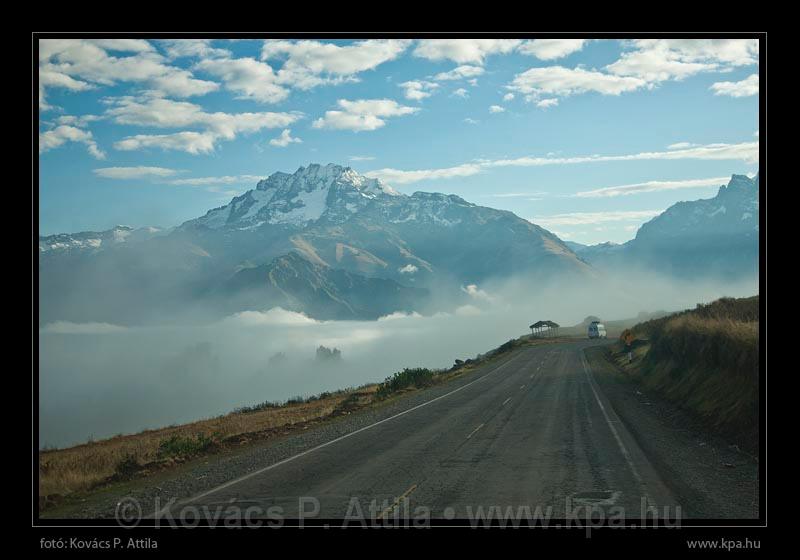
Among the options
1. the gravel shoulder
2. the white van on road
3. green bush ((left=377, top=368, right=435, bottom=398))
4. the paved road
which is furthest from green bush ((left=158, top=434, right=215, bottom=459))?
the white van on road

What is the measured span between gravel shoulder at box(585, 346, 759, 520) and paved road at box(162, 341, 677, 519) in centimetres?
39

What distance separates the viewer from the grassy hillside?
17.0 m

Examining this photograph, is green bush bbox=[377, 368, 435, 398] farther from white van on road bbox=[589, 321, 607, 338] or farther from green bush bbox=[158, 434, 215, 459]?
white van on road bbox=[589, 321, 607, 338]

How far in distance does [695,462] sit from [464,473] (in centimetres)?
517

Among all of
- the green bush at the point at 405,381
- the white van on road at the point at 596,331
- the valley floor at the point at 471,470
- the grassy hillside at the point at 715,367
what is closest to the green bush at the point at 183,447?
the valley floor at the point at 471,470

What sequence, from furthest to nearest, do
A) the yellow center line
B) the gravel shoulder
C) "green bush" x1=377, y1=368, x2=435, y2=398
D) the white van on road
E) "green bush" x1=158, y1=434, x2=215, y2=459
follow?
the white van on road < "green bush" x1=377, y1=368, x2=435, y2=398 < "green bush" x1=158, y1=434, x2=215, y2=459 < the gravel shoulder < the yellow center line

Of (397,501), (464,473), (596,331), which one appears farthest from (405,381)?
(596,331)

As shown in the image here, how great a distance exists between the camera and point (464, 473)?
41.7ft

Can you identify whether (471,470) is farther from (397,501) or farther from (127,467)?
(127,467)

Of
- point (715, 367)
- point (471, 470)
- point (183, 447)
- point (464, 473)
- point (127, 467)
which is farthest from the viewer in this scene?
point (715, 367)
